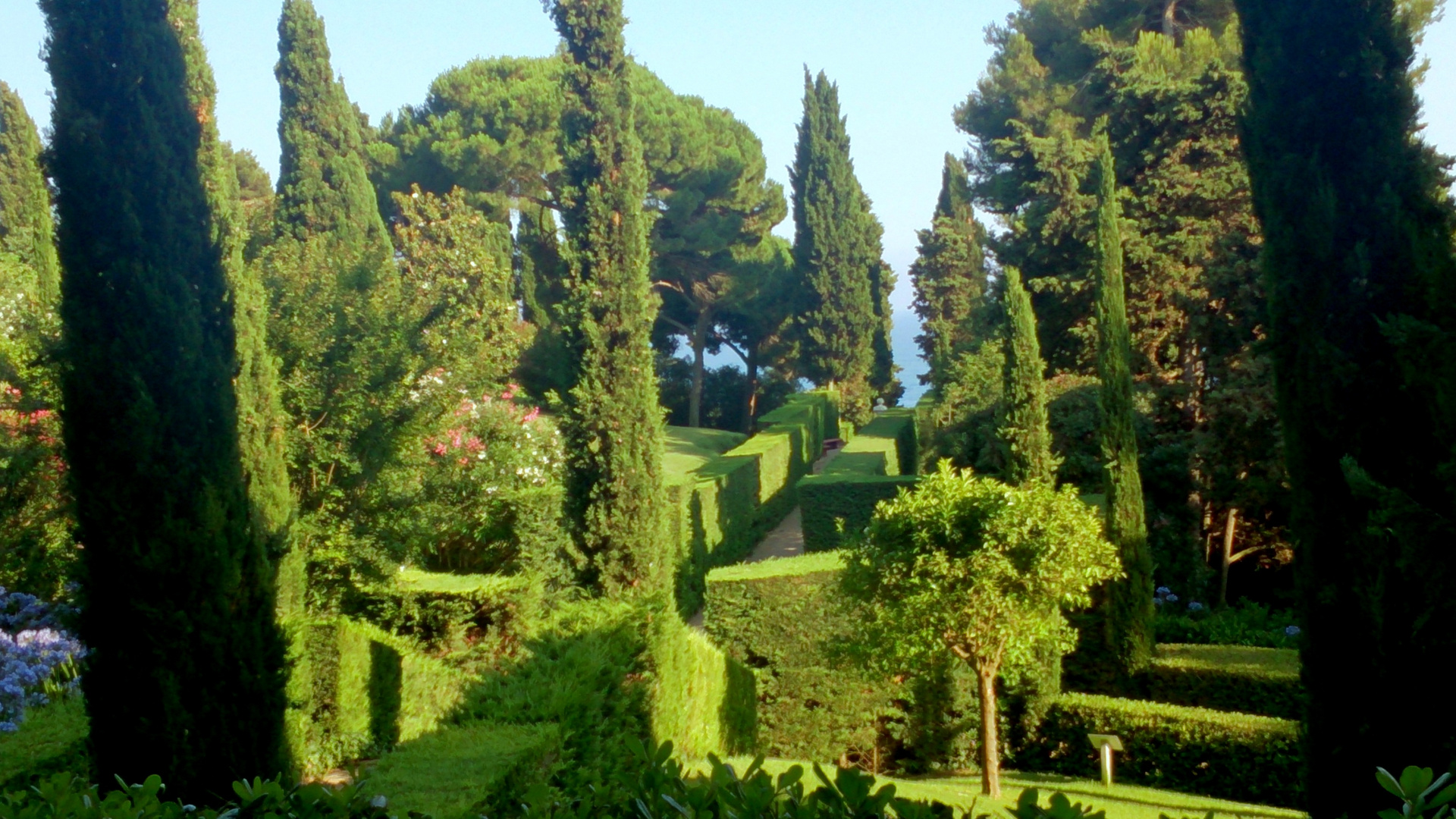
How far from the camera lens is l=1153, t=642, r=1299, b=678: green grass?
12352mm

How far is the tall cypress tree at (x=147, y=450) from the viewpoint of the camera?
562 cm

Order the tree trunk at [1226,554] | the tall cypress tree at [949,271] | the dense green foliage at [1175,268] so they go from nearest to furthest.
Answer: the dense green foliage at [1175,268], the tree trunk at [1226,554], the tall cypress tree at [949,271]

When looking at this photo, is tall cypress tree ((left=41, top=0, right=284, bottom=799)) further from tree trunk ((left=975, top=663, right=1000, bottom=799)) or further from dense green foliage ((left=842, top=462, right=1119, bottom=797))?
tree trunk ((left=975, top=663, right=1000, bottom=799))

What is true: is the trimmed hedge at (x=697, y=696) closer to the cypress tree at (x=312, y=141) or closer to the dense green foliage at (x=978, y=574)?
the dense green foliage at (x=978, y=574)

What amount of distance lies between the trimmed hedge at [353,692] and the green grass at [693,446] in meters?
16.0

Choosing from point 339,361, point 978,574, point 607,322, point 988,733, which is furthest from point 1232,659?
point 339,361

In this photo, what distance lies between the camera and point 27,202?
59.2ft

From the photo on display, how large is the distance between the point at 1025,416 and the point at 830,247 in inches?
820

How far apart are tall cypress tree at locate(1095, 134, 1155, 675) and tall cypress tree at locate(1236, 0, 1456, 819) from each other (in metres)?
8.93

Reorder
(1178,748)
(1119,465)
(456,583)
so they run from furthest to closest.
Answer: (1119,465) < (456,583) < (1178,748)

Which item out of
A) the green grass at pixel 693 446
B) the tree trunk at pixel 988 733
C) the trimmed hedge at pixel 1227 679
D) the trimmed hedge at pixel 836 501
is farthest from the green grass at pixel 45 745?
the green grass at pixel 693 446

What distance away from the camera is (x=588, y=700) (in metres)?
6.42

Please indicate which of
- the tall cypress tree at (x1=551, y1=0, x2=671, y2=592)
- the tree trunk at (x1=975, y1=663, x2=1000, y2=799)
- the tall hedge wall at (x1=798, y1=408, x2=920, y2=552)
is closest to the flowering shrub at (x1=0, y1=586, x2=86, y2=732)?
the tall cypress tree at (x1=551, y1=0, x2=671, y2=592)

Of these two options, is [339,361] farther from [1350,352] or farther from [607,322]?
[1350,352]
